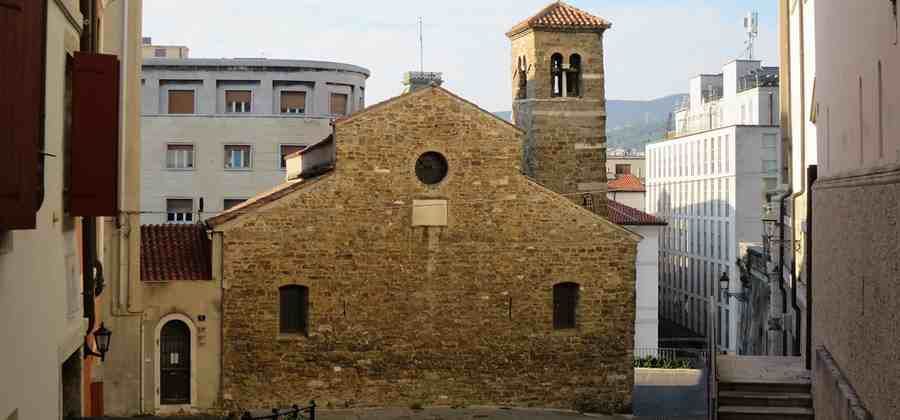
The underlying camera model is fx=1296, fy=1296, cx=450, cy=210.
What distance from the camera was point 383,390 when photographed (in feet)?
99.6

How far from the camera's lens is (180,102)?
52.8 metres

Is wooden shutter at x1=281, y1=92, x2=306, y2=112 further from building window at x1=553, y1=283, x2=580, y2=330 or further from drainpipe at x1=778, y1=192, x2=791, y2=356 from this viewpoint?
drainpipe at x1=778, y1=192, x2=791, y2=356

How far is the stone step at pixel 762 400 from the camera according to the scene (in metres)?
19.0

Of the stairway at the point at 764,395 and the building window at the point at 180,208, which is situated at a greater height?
the building window at the point at 180,208

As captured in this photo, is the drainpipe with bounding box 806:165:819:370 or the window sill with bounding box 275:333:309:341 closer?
the drainpipe with bounding box 806:165:819:370

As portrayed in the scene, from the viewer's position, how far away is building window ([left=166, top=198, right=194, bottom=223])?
5228 centimetres

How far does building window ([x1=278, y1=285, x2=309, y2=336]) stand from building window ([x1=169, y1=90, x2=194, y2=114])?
24.1 meters

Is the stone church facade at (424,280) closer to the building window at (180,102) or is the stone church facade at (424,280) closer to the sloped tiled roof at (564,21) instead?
the sloped tiled roof at (564,21)

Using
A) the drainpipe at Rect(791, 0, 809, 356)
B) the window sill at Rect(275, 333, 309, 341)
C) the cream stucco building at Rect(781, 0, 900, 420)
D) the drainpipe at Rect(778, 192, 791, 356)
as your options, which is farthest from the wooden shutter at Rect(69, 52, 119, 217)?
the drainpipe at Rect(778, 192, 791, 356)

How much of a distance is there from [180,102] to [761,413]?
38311 mm

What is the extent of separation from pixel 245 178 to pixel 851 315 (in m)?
40.8

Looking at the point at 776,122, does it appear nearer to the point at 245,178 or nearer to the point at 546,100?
the point at 245,178

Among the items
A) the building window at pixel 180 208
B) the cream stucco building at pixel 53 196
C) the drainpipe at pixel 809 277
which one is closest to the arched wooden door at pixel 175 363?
the cream stucco building at pixel 53 196

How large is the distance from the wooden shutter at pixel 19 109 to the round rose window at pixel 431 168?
2221 centimetres
